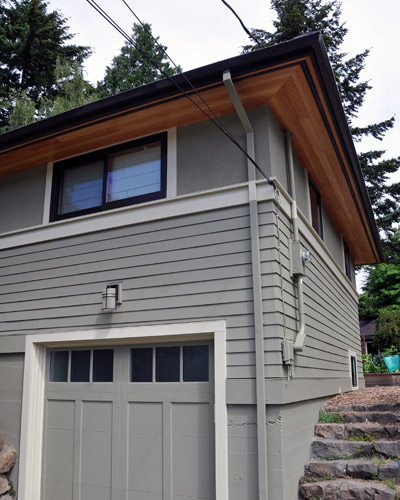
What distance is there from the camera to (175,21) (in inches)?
165

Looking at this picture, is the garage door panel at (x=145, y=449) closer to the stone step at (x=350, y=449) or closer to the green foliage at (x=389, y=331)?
the stone step at (x=350, y=449)

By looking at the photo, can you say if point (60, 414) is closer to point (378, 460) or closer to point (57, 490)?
point (57, 490)

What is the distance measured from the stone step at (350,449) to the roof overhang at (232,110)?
11.2 feet

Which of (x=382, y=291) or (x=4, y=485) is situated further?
(x=382, y=291)

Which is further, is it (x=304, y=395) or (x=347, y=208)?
(x=347, y=208)

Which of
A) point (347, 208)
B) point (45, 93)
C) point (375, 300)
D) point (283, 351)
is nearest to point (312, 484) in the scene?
point (283, 351)

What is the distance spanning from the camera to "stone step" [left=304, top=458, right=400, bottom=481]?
15.0 feet

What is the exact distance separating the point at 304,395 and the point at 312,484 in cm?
83

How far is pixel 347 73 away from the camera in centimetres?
2114

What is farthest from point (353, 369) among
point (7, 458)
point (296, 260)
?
point (7, 458)

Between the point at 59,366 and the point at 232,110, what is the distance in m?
3.53

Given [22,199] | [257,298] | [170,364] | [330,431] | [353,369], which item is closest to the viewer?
[257,298]

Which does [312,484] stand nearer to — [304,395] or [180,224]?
[304,395]

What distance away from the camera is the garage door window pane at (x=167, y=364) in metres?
4.91
